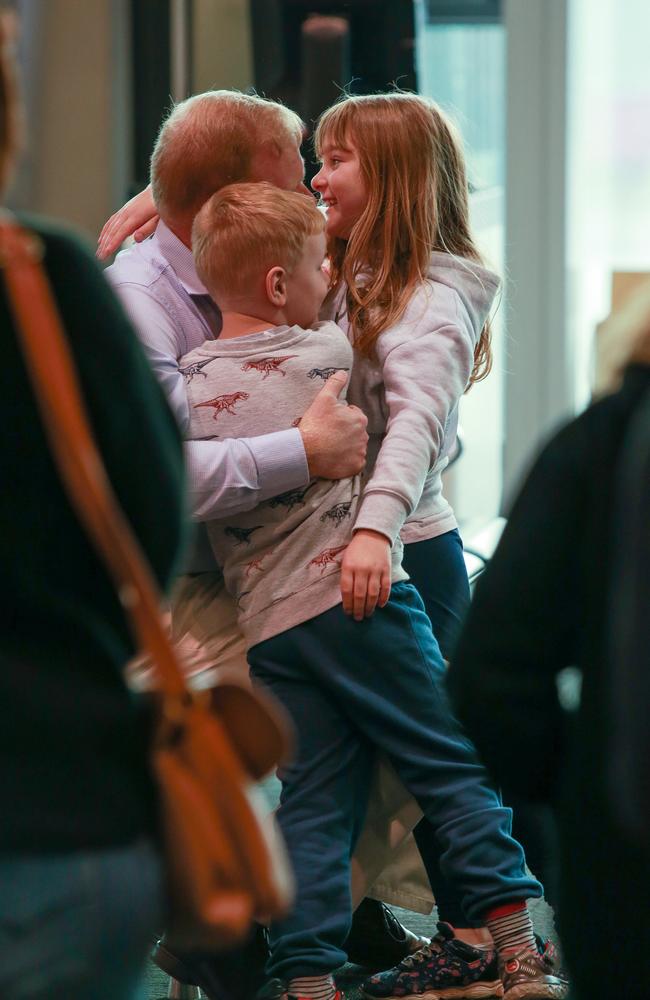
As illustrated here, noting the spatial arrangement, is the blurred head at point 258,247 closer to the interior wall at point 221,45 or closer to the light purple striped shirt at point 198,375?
the light purple striped shirt at point 198,375

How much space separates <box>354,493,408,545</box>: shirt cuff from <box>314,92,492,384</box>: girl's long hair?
27 centimetres

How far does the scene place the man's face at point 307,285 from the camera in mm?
2098

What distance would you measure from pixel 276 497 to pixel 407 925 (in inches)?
44.4

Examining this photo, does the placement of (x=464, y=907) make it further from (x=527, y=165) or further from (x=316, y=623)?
(x=527, y=165)

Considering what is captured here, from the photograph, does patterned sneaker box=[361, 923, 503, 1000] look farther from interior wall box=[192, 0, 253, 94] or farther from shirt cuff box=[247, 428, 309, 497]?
interior wall box=[192, 0, 253, 94]

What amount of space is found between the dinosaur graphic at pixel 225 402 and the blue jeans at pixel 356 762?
1.12 ft

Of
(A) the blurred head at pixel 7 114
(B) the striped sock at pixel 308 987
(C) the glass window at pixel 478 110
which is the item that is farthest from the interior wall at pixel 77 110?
(A) the blurred head at pixel 7 114

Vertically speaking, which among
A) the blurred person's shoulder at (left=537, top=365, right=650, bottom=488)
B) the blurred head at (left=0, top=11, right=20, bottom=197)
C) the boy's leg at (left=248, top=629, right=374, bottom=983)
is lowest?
the boy's leg at (left=248, top=629, right=374, bottom=983)

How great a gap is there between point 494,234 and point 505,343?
1.41 ft

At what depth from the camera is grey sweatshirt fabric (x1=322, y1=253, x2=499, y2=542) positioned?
6.87 ft

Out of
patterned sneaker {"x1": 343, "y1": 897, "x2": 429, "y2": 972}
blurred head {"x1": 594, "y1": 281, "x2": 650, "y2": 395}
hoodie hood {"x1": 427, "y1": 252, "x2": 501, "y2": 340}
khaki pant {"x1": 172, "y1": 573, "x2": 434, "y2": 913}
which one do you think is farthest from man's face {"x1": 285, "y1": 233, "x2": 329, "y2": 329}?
patterned sneaker {"x1": 343, "y1": 897, "x2": 429, "y2": 972}

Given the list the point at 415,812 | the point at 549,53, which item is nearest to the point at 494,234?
the point at 549,53

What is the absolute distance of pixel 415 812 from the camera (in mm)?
2223

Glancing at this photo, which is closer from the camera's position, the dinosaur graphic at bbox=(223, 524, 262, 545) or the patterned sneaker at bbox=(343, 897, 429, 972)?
the dinosaur graphic at bbox=(223, 524, 262, 545)
